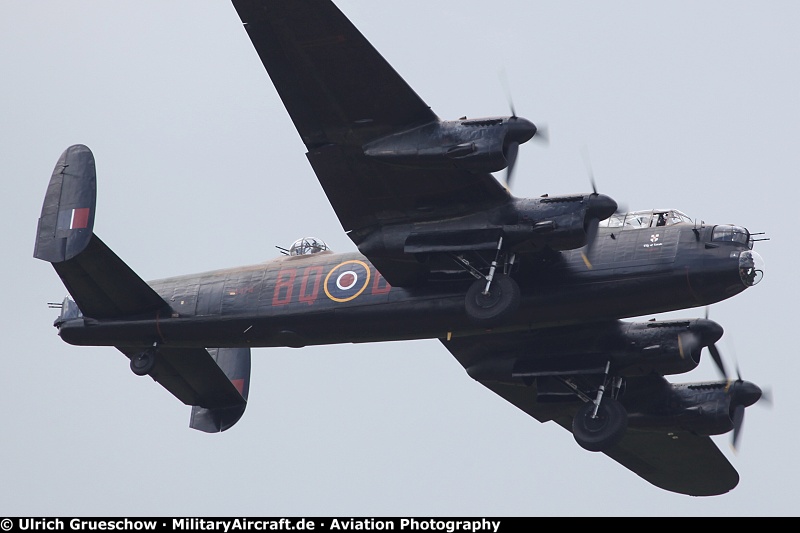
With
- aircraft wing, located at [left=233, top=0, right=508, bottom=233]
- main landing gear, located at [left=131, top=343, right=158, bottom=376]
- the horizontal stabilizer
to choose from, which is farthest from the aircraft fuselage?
aircraft wing, located at [left=233, top=0, right=508, bottom=233]

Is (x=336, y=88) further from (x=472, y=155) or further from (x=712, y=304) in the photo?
(x=712, y=304)

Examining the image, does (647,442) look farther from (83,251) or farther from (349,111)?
(83,251)

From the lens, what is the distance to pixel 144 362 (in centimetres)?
2892

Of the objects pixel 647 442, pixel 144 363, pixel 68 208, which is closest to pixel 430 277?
pixel 144 363

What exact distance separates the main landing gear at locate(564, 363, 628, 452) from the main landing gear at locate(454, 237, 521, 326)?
145 inches

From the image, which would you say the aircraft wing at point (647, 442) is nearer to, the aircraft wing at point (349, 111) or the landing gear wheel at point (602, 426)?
the landing gear wheel at point (602, 426)

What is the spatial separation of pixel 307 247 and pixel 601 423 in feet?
23.5

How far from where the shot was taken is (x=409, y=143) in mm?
24750

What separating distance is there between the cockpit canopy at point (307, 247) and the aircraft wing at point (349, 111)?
3026 mm

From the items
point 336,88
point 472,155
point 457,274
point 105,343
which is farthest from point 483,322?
point 105,343

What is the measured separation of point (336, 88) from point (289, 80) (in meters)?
0.89

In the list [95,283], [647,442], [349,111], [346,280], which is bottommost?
[647,442]

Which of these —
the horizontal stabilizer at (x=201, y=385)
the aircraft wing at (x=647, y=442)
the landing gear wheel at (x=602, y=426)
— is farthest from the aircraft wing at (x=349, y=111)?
the horizontal stabilizer at (x=201, y=385)
